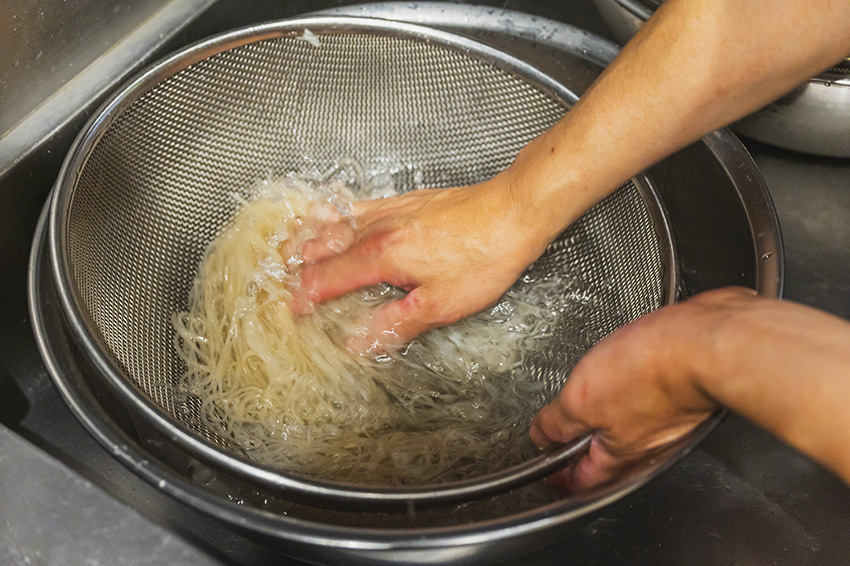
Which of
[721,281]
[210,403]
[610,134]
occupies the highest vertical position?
[610,134]

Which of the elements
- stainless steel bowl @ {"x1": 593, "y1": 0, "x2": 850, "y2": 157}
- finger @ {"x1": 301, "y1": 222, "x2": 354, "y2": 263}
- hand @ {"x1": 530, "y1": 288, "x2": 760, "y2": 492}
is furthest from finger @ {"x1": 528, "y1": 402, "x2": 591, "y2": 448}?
stainless steel bowl @ {"x1": 593, "y1": 0, "x2": 850, "y2": 157}

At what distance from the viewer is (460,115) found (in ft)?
3.67

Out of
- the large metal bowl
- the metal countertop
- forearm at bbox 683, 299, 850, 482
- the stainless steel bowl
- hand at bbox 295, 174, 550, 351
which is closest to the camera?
forearm at bbox 683, 299, 850, 482

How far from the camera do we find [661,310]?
616 millimetres

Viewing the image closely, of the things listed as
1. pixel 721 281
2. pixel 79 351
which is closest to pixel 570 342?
pixel 721 281

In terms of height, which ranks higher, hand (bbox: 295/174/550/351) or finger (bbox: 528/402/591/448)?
hand (bbox: 295/174/550/351)

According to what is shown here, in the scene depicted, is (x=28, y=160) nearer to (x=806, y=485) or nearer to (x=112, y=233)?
(x=112, y=233)

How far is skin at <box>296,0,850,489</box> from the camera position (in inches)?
19.7

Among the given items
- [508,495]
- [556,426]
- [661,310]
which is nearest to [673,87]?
[661,310]

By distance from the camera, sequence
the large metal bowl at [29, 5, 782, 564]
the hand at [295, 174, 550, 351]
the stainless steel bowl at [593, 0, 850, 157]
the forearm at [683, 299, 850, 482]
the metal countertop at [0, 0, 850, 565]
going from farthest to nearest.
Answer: the stainless steel bowl at [593, 0, 850, 157]
the hand at [295, 174, 550, 351]
the metal countertop at [0, 0, 850, 565]
the large metal bowl at [29, 5, 782, 564]
the forearm at [683, 299, 850, 482]

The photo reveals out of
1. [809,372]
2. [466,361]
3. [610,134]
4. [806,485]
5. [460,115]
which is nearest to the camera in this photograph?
[809,372]

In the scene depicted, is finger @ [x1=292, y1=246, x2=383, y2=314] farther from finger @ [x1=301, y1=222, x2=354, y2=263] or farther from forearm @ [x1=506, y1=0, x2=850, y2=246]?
forearm @ [x1=506, y1=0, x2=850, y2=246]

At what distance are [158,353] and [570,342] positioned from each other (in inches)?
24.0

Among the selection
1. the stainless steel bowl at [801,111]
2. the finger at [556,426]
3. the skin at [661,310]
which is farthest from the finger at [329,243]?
the stainless steel bowl at [801,111]
